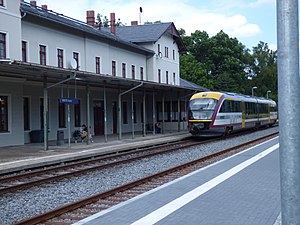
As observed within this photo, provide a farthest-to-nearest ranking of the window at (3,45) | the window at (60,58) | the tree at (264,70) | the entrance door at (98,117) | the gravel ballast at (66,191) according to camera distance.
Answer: the tree at (264,70) → the entrance door at (98,117) → the window at (60,58) → the window at (3,45) → the gravel ballast at (66,191)

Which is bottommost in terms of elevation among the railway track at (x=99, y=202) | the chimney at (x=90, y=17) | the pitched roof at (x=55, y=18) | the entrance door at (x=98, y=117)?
the railway track at (x=99, y=202)

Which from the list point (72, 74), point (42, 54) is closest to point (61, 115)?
point (42, 54)

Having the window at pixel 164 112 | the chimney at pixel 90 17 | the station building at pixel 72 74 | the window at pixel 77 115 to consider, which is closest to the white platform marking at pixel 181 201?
the station building at pixel 72 74

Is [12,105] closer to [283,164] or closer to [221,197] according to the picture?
[221,197]

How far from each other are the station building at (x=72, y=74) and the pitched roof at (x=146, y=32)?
10 centimetres

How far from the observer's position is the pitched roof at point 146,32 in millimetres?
42328

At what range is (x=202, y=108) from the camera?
1096 inches

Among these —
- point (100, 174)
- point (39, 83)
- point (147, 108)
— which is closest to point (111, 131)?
point (147, 108)

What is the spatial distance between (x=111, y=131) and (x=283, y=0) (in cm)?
3286

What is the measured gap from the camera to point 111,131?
116 ft

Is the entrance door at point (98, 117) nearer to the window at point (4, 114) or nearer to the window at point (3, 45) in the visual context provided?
the window at point (4, 114)

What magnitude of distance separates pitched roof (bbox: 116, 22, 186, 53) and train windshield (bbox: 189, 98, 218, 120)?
48.0 ft

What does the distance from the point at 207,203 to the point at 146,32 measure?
37.2 meters

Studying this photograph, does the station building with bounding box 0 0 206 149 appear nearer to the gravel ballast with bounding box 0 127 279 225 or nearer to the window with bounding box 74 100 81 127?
the window with bounding box 74 100 81 127
